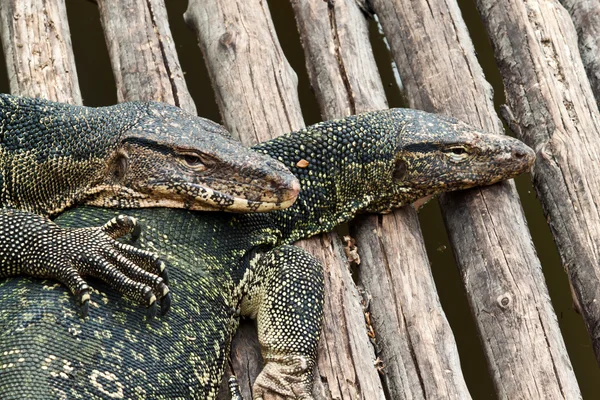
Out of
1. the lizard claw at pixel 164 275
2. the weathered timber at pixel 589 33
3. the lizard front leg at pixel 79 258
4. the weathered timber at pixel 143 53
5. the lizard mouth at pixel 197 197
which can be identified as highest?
the weathered timber at pixel 143 53

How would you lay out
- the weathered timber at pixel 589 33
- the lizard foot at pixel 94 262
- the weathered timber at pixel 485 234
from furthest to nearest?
the weathered timber at pixel 589 33 → the weathered timber at pixel 485 234 → the lizard foot at pixel 94 262

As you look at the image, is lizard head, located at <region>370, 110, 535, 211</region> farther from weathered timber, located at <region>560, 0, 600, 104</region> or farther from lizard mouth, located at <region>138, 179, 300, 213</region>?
weathered timber, located at <region>560, 0, 600, 104</region>

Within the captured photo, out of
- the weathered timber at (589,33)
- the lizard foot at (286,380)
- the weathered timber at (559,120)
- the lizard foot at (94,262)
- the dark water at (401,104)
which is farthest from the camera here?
the dark water at (401,104)

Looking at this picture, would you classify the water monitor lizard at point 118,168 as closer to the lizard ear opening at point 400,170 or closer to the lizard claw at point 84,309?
the lizard claw at point 84,309

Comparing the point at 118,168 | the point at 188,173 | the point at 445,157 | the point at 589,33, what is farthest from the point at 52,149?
the point at 589,33

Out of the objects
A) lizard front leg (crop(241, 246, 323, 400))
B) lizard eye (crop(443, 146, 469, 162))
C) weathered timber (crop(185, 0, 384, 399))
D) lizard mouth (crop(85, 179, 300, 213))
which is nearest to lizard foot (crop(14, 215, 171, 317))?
lizard mouth (crop(85, 179, 300, 213))

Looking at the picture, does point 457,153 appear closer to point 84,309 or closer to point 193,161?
point 193,161

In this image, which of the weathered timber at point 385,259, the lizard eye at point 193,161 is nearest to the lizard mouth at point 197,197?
the lizard eye at point 193,161
